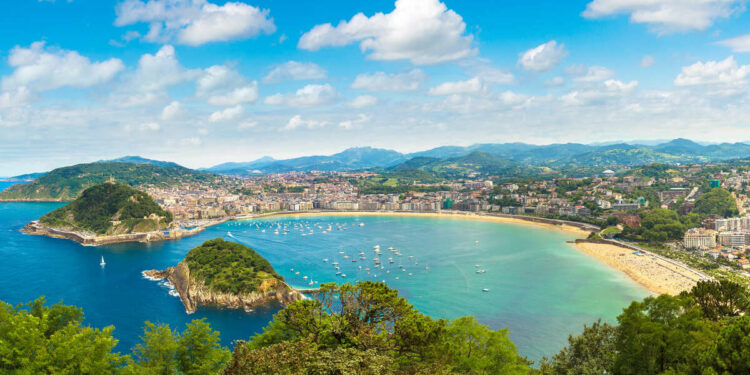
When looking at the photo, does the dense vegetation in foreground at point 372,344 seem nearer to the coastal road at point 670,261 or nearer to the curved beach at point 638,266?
the curved beach at point 638,266

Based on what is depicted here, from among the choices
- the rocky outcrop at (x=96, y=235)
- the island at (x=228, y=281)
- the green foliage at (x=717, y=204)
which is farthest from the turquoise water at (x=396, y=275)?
the green foliage at (x=717, y=204)

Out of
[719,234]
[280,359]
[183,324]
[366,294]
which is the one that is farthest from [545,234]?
[280,359]

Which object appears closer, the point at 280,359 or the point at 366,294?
the point at 280,359

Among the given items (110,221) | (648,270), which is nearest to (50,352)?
(648,270)

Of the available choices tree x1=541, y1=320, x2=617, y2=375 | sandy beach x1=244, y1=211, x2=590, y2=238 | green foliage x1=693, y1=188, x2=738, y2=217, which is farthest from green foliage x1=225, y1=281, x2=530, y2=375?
green foliage x1=693, y1=188, x2=738, y2=217

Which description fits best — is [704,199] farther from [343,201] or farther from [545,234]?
[343,201]

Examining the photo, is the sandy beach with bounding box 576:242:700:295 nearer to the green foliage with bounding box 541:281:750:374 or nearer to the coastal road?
the coastal road
